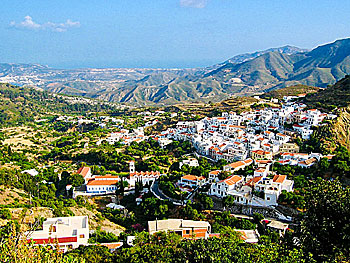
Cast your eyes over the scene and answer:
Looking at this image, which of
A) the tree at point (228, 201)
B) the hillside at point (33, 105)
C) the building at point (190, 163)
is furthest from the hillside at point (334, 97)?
the hillside at point (33, 105)

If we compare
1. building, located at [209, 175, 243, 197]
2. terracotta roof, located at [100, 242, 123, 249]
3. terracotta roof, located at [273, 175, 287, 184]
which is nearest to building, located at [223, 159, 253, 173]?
building, located at [209, 175, 243, 197]

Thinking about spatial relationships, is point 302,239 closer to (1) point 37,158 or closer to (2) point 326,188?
(2) point 326,188

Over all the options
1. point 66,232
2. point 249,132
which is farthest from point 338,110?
point 66,232

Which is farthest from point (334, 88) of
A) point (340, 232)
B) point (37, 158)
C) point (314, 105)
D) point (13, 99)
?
point (13, 99)

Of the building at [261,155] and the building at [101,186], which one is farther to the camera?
the building at [261,155]

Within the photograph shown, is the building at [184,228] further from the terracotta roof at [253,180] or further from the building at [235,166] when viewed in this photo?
the building at [235,166]

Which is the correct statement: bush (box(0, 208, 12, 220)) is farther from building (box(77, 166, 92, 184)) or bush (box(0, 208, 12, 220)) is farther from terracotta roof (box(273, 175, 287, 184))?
terracotta roof (box(273, 175, 287, 184))
